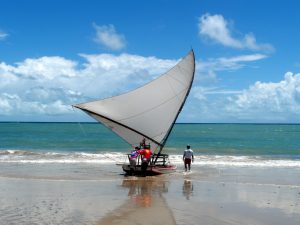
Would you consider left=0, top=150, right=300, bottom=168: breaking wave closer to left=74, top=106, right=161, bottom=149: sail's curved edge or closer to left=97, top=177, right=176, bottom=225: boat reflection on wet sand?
left=74, top=106, right=161, bottom=149: sail's curved edge

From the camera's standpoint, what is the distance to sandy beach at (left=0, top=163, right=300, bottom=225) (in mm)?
12688

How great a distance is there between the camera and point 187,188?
18.7 meters

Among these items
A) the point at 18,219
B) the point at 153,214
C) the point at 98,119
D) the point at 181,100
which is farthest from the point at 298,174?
the point at 18,219

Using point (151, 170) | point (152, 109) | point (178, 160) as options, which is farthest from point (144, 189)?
point (178, 160)

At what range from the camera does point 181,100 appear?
24344 mm

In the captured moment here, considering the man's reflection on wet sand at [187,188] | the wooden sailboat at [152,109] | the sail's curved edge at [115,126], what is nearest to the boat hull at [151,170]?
the wooden sailboat at [152,109]

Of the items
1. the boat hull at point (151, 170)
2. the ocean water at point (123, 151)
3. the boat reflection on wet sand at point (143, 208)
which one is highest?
the ocean water at point (123, 151)

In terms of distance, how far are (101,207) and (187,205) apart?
9.41 feet

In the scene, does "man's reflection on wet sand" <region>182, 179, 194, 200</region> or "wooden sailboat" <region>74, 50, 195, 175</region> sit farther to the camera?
"wooden sailboat" <region>74, 50, 195, 175</region>

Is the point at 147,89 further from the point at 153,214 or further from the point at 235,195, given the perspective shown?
the point at 153,214

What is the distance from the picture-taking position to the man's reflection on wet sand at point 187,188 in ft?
56.0

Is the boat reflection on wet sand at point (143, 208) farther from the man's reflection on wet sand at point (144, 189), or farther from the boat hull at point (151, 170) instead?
the boat hull at point (151, 170)

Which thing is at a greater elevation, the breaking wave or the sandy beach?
the breaking wave

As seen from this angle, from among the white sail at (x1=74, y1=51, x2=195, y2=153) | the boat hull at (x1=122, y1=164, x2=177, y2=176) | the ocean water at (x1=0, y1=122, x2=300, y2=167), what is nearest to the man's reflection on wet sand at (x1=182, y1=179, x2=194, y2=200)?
the boat hull at (x1=122, y1=164, x2=177, y2=176)
